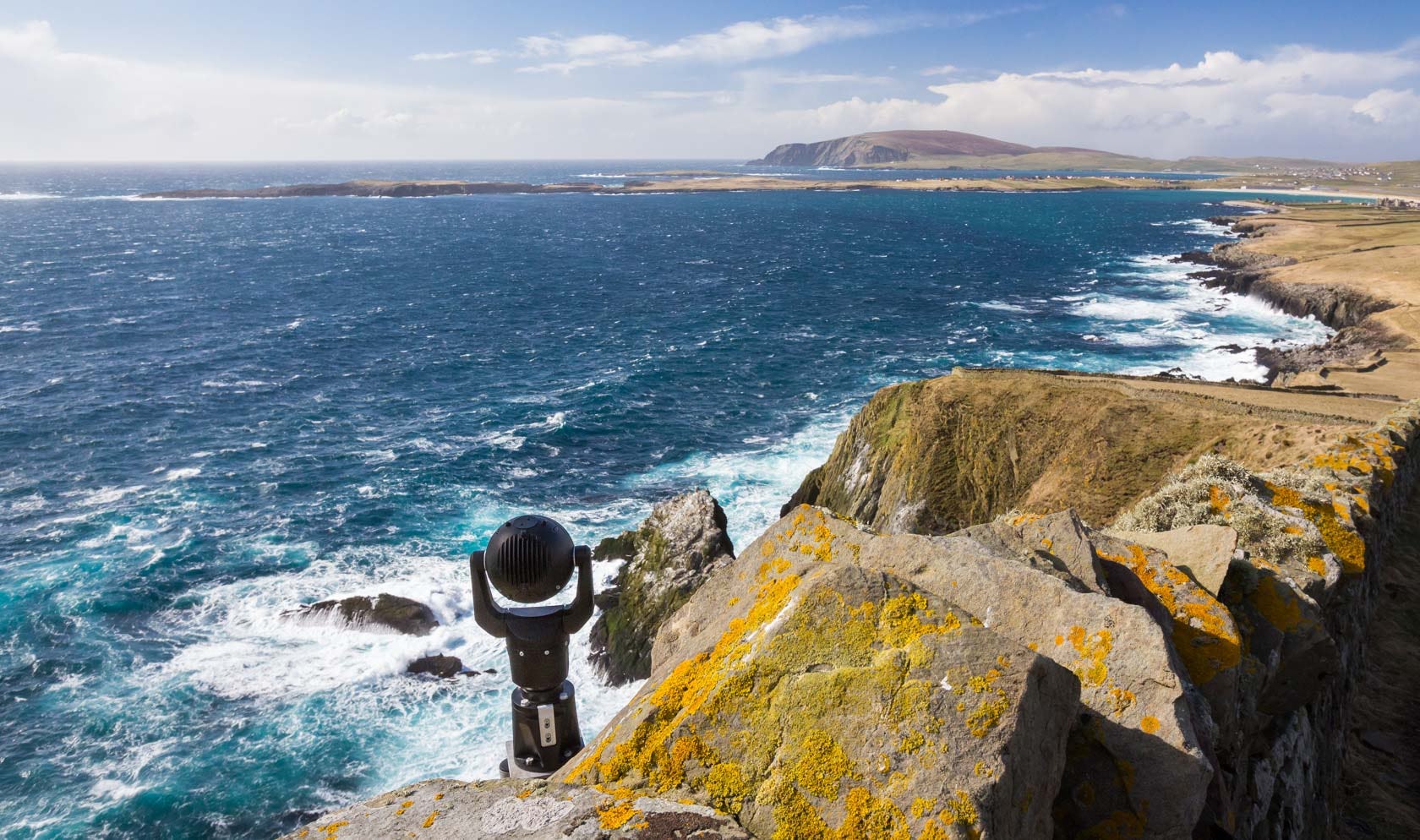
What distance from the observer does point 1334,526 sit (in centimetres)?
1397

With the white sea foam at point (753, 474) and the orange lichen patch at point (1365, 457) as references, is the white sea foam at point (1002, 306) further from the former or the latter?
the orange lichen patch at point (1365, 457)

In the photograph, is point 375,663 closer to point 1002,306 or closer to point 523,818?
point 523,818

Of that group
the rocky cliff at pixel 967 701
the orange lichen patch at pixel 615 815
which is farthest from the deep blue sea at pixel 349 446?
the orange lichen patch at pixel 615 815

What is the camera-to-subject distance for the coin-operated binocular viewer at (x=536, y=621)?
4.88 m

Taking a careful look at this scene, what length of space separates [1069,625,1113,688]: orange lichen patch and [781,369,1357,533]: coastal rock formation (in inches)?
908

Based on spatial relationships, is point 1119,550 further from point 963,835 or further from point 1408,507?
point 1408,507

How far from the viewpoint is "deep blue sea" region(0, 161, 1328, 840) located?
2638 cm

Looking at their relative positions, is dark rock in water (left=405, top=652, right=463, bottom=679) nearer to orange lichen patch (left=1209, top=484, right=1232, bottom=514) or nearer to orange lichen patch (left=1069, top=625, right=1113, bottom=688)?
orange lichen patch (left=1209, top=484, right=1232, bottom=514)

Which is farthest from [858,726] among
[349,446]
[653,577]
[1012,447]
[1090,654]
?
[349,446]

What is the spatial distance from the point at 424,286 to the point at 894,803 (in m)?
107

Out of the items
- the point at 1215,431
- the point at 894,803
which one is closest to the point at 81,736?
the point at 894,803

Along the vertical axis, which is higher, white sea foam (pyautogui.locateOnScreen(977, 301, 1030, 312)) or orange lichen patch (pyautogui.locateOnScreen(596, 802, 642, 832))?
orange lichen patch (pyautogui.locateOnScreen(596, 802, 642, 832))

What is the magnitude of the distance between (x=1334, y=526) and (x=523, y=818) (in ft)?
49.3

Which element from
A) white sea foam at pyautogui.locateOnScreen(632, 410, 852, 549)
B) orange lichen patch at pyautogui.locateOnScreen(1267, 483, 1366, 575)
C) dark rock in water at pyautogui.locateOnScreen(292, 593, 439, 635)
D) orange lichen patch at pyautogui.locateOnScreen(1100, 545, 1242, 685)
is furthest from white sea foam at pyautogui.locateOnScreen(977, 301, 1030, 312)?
orange lichen patch at pyautogui.locateOnScreen(1100, 545, 1242, 685)
